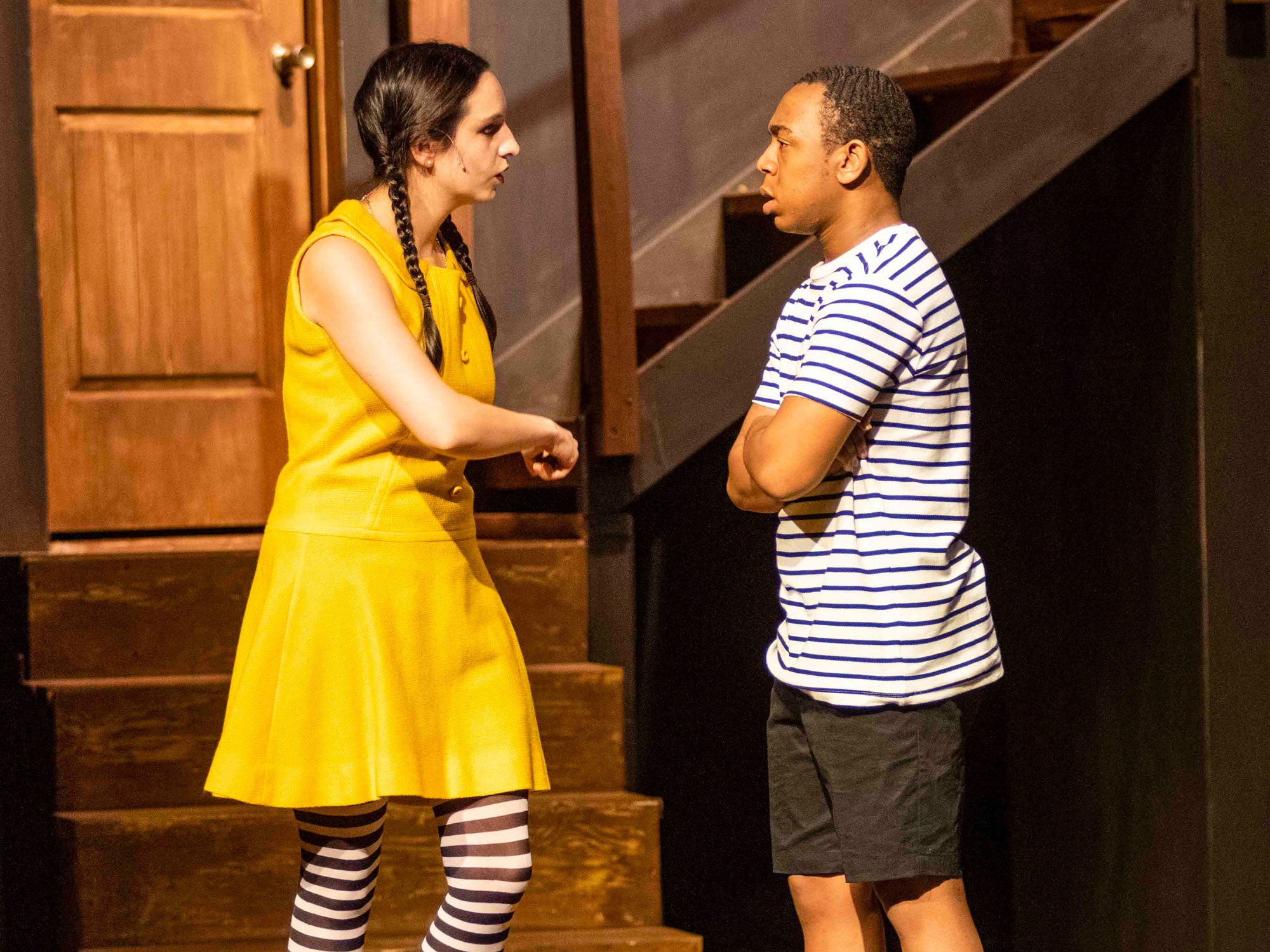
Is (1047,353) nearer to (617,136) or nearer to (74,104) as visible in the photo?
(617,136)

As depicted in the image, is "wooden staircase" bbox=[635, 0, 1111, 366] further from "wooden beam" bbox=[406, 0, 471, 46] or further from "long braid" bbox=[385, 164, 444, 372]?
"long braid" bbox=[385, 164, 444, 372]

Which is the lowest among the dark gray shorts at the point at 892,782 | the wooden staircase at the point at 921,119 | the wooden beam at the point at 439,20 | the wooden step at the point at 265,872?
the wooden step at the point at 265,872

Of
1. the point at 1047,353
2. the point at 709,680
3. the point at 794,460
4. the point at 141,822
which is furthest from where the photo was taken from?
the point at 709,680

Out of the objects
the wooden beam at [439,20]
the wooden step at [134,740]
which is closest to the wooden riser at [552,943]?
the wooden step at [134,740]

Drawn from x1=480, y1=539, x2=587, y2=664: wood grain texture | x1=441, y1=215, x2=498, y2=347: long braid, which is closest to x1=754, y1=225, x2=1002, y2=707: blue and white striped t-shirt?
x1=441, y1=215, x2=498, y2=347: long braid

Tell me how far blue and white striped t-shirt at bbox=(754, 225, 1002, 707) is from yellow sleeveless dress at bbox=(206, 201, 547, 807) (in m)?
0.44

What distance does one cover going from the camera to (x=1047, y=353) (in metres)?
3.68

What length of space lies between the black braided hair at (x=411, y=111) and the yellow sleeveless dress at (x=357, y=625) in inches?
1.1

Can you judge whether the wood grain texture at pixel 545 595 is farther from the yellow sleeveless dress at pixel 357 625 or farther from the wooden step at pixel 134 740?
the yellow sleeveless dress at pixel 357 625

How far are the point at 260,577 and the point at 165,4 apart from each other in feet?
8.78

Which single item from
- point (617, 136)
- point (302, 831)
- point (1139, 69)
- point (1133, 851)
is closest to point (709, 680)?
point (1133, 851)

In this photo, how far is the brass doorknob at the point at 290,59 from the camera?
411 cm

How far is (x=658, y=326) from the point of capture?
4043 millimetres

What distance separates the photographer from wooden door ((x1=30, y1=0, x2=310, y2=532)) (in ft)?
13.3
